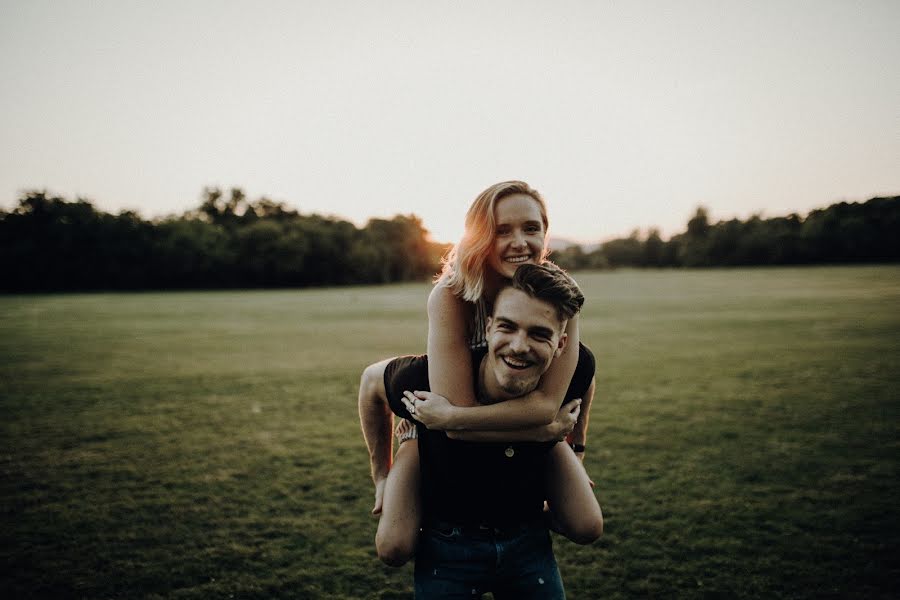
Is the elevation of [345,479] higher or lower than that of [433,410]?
lower

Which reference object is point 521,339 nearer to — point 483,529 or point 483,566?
point 483,529

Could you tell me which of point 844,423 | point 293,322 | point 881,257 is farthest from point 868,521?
point 881,257

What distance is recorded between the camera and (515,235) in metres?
2.73

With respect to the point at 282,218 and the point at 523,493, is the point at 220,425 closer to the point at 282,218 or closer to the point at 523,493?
the point at 523,493

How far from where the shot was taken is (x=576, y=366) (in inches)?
99.5

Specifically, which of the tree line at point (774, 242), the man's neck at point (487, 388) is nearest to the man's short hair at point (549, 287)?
the man's neck at point (487, 388)

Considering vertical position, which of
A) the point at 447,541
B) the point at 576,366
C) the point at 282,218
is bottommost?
the point at 447,541

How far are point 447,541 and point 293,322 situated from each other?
24.3m

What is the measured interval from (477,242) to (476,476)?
116 centimetres

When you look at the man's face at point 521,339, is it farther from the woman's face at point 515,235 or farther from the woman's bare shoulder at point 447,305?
the woman's face at point 515,235

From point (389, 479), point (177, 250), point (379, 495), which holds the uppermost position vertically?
point (177, 250)

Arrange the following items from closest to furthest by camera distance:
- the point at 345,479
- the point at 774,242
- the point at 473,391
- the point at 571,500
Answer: the point at 473,391, the point at 571,500, the point at 345,479, the point at 774,242

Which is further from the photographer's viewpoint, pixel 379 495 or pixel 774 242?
pixel 774 242

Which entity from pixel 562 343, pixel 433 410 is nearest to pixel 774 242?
pixel 562 343
